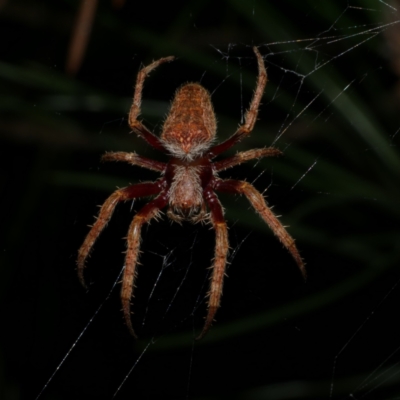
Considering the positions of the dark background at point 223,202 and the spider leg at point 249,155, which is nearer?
the spider leg at point 249,155

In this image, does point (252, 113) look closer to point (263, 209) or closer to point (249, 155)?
point (249, 155)

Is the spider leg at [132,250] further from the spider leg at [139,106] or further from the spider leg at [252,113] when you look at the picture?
the spider leg at [252,113]

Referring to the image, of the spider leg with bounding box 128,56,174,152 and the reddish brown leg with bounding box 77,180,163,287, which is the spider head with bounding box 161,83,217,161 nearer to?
the spider leg with bounding box 128,56,174,152

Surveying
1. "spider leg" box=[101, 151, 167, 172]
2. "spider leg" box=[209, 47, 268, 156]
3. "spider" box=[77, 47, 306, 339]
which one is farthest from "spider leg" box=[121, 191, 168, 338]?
"spider leg" box=[209, 47, 268, 156]

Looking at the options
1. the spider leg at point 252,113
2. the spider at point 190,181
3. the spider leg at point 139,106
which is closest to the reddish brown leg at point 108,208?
the spider at point 190,181

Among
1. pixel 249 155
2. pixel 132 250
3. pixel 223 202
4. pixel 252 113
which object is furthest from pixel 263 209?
pixel 223 202

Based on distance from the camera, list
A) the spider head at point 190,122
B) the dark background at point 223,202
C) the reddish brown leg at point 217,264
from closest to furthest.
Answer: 1. the reddish brown leg at point 217,264
2. the spider head at point 190,122
3. the dark background at point 223,202
